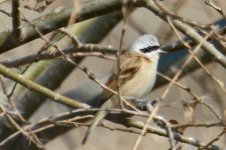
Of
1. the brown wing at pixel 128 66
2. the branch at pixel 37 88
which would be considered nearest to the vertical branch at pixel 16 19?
the branch at pixel 37 88

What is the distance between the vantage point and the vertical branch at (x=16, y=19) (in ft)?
13.8

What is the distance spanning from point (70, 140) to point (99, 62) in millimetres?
1213

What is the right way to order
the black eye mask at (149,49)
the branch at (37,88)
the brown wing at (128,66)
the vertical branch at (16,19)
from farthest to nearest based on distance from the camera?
the black eye mask at (149,49) → the brown wing at (128,66) → the branch at (37,88) → the vertical branch at (16,19)

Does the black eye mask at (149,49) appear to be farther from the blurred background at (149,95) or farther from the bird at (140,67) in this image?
the blurred background at (149,95)

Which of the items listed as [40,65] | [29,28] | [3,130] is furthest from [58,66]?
[29,28]

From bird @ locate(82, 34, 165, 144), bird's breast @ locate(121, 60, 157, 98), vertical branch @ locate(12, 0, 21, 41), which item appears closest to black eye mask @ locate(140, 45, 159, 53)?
bird @ locate(82, 34, 165, 144)

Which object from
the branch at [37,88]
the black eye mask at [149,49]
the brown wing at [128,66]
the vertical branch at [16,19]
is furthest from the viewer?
the black eye mask at [149,49]

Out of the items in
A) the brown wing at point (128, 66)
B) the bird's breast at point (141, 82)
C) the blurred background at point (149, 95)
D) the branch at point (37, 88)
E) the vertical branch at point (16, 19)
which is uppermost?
the vertical branch at point (16, 19)

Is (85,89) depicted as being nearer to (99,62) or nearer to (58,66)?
(58,66)

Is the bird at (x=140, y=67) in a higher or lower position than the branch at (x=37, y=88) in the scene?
lower

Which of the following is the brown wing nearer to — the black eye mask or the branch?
the black eye mask

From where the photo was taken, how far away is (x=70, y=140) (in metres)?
9.37

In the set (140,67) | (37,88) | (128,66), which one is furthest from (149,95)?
(37,88)

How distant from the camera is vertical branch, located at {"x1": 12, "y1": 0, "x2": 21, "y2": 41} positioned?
420 cm
